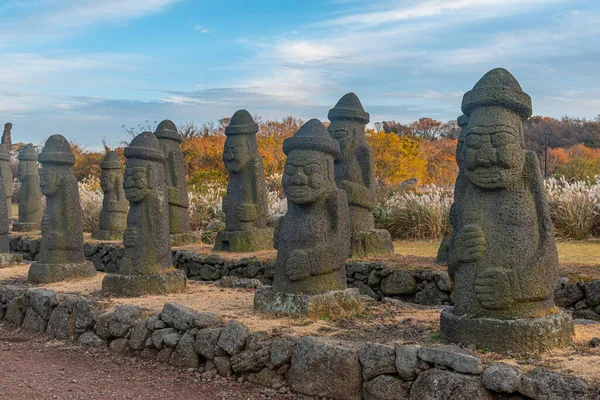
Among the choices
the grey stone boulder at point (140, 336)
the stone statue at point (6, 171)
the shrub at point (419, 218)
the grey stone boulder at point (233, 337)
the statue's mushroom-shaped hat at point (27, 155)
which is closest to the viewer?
the grey stone boulder at point (233, 337)

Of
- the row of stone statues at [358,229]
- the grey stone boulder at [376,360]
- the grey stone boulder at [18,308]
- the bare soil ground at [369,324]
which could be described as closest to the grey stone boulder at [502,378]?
the bare soil ground at [369,324]

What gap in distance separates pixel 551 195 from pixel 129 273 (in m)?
9.31

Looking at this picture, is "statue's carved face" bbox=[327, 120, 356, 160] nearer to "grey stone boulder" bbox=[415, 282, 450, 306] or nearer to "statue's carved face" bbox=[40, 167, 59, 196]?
"grey stone boulder" bbox=[415, 282, 450, 306]

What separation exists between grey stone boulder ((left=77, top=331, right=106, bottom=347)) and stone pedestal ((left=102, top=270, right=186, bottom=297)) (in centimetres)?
83

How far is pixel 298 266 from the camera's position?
6801 millimetres

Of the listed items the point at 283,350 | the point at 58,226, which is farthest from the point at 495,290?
the point at 58,226

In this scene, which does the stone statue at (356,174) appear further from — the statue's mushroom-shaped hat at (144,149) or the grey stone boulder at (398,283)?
the statue's mushroom-shaped hat at (144,149)

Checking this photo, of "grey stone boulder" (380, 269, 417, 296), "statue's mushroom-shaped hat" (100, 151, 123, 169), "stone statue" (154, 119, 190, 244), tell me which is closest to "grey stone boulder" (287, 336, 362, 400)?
"grey stone boulder" (380, 269, 417, 296)

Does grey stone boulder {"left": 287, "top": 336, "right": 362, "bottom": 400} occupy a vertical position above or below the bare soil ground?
below

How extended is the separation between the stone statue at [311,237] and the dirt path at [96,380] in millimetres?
1187

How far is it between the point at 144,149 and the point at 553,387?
6.03 meters

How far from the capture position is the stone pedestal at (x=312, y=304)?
670 cm

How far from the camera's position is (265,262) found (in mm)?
11242

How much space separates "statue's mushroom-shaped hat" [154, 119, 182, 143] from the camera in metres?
14.1
